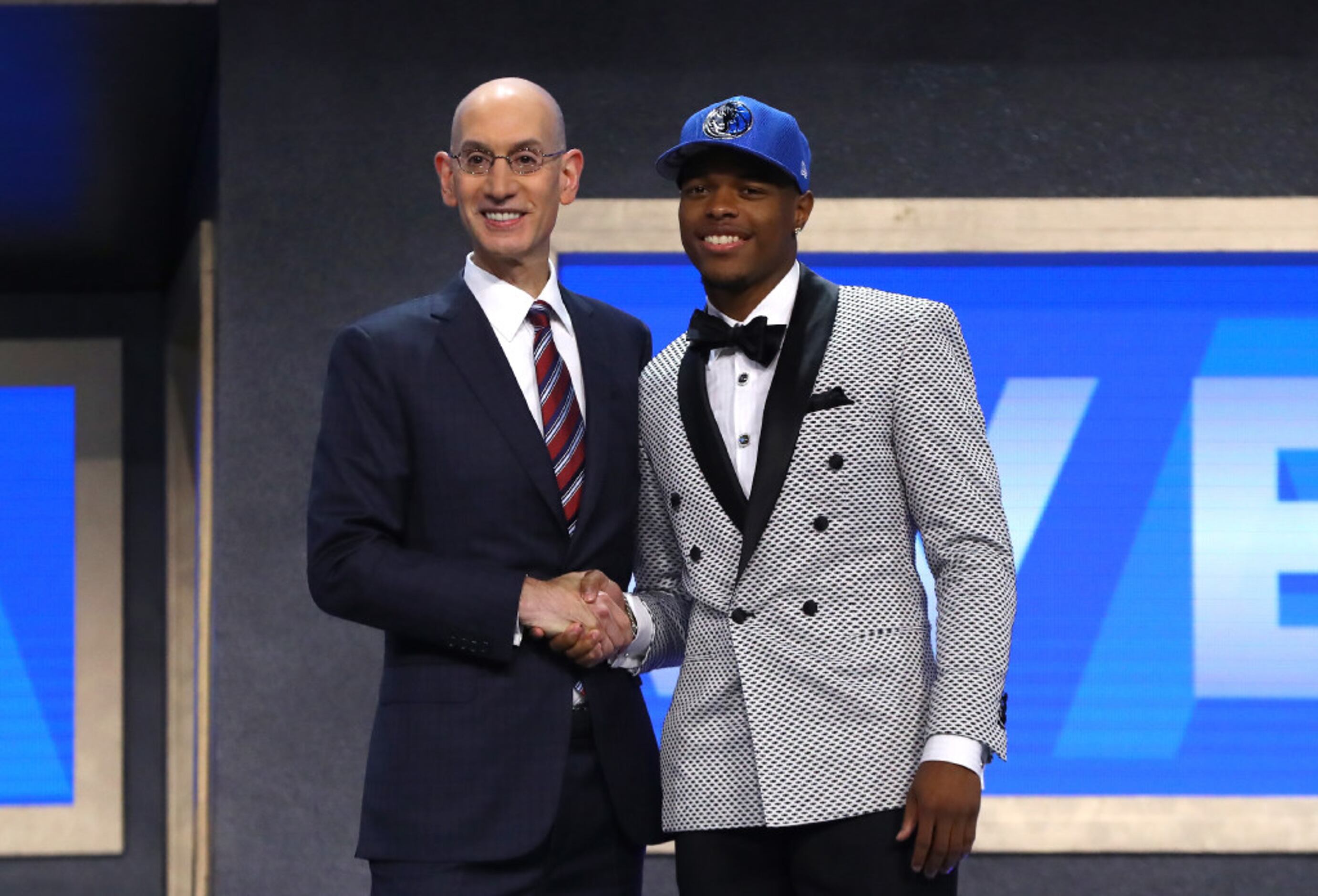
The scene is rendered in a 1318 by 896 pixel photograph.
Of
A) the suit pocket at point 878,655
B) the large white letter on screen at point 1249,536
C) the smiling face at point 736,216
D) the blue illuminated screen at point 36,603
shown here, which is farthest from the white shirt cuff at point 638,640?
the blue illuminated screen at point 36,603

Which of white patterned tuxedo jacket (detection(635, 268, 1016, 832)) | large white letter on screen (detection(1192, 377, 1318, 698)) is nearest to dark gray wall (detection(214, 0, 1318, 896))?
large white letter on screen (detection(1192, 377, 1318, 698))

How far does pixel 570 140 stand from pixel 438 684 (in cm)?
239

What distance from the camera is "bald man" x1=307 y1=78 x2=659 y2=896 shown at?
7.27ft

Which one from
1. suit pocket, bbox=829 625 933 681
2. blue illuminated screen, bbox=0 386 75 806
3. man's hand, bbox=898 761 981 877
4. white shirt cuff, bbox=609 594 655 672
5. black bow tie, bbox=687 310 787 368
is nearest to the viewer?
man's hand, bbox=898 761 981 877

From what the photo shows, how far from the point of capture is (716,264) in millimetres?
2205

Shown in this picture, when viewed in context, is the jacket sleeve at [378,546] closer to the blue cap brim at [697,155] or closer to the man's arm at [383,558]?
the man's arm at [383,558]

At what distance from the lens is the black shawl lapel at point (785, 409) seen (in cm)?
214

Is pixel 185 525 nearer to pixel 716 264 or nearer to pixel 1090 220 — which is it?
pixel 1090 220

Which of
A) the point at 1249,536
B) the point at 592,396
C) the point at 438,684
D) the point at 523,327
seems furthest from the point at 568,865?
the point at 1249,536

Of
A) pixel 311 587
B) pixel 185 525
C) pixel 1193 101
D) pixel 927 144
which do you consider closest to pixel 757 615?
pixel 311 587

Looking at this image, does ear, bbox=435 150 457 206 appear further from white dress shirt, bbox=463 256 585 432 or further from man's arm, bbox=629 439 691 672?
man's arm, bbox=629 439 691 672

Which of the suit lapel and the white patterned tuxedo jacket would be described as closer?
the white patterned tuxedo jacket

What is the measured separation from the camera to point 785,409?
7.08 ft

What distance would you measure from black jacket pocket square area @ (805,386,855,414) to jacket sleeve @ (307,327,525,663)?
1.47 feet
